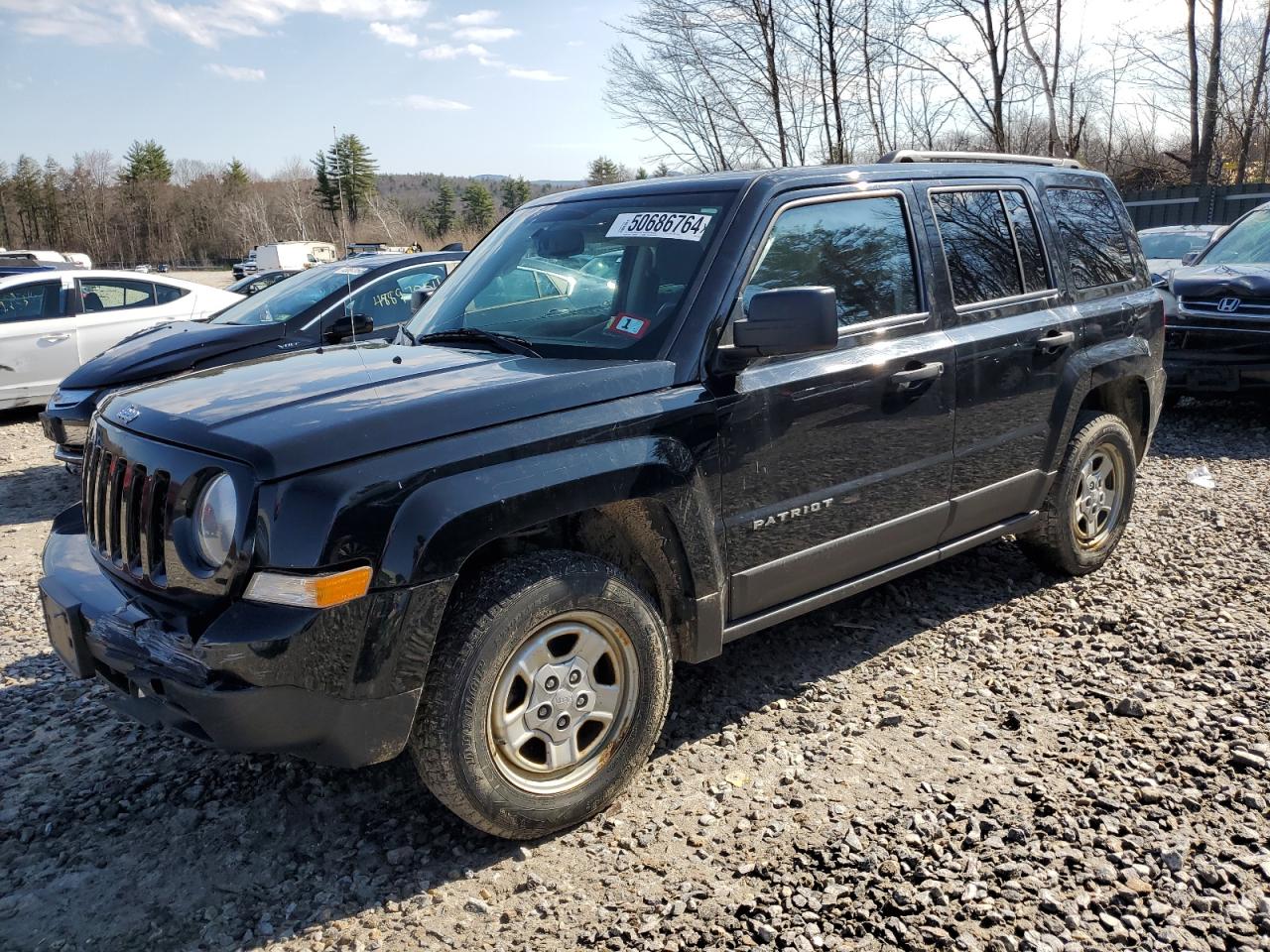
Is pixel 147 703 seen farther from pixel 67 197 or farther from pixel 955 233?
pixel 67 197

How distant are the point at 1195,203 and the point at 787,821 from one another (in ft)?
77.2

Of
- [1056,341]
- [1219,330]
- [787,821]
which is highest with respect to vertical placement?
[1056,341]

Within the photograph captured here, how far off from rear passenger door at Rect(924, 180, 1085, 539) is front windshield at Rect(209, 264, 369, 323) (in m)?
5.15

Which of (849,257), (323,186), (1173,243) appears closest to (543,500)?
(849,257)

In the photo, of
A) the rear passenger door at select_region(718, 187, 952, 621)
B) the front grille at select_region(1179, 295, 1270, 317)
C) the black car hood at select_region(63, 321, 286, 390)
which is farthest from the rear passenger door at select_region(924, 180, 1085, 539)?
the black car hood at select_region(63, 321, 286, 390)

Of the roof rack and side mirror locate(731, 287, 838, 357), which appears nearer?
side mirror locate(731, 287, 838, 357)

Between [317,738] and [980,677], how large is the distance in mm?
2703

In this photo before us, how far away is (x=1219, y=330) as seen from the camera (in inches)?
325

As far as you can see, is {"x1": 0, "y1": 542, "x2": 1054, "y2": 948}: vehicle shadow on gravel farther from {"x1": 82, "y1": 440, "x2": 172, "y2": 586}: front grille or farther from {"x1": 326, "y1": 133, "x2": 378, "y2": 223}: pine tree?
{"x1": 326, "y1": 133, "x2": 378, "y2": 223}: pine tree

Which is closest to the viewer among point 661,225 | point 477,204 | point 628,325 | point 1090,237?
point 628,325

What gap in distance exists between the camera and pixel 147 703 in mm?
2641

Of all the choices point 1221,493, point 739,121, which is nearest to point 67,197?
point 739,121

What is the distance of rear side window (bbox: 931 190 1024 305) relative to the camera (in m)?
4.11

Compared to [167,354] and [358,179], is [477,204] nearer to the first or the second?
[358,179]
